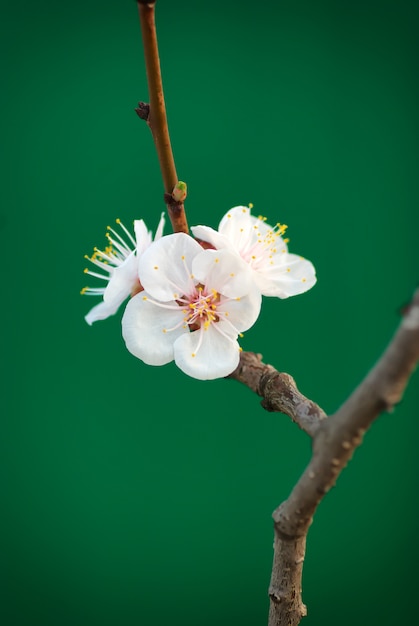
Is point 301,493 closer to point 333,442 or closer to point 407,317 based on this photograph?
point 333,442

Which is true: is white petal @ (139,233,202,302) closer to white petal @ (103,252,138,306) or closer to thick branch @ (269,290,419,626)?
white petal @ (103,252,138,306)

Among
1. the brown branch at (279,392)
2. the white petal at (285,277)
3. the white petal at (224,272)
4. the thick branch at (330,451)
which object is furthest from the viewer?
the white petal at (285,277)

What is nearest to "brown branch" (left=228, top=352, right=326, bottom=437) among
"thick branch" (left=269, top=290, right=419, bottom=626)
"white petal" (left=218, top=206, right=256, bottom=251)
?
"thick branch" (left=269, top=290, right=419, bottom=626)

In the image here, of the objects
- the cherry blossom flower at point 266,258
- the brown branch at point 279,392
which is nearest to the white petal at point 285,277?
the cherry blossom flower at point 266,258

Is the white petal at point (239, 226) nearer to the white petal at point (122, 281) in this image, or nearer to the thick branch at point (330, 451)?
the white petal at point (122, 281)

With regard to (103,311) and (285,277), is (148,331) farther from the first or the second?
(285,277)

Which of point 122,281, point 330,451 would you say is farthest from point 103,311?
point 330,451
